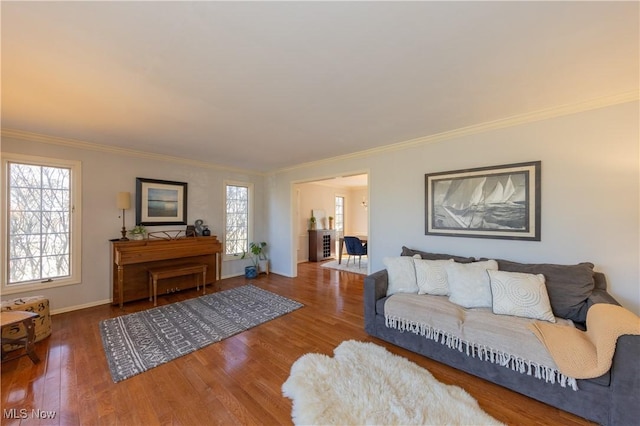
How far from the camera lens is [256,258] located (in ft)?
18.1

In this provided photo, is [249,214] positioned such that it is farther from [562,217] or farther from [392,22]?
[562,217]

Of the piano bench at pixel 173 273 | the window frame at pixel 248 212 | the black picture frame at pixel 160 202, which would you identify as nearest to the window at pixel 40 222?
the black picture frame at pixel 160 202

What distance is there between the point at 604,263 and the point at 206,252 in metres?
5.16

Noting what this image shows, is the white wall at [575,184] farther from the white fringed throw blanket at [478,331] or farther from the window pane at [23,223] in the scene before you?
the window pane at [23,223]

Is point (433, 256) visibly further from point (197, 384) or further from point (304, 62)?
point (197, 384)

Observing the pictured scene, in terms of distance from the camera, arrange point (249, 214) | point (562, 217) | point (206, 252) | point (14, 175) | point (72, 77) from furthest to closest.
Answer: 1. point (249, 214)
2. point (206, 252)
3. point (14, 175)
4. point (562, 217)
5. point (72, 77)

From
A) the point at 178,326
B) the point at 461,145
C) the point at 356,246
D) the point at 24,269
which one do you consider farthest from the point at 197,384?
the point at 356,246

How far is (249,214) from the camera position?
5.48 meters

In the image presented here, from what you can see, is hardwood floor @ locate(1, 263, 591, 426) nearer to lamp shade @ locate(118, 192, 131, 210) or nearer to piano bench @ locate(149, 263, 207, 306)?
piano bench @ locate(149, 263, 207, 306)

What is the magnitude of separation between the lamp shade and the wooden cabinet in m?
4.31

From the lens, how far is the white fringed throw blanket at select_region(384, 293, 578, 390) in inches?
65.3

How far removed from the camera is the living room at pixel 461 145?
167 centimetres

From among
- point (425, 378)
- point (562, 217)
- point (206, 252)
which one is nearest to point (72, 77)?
point (206, 252)

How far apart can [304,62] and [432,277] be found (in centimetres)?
238
